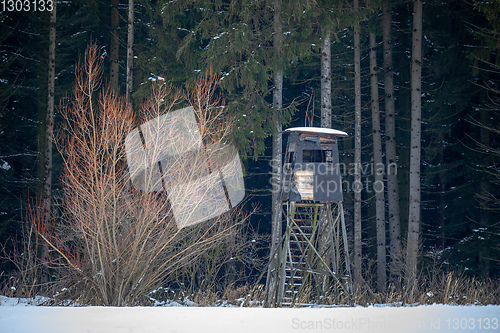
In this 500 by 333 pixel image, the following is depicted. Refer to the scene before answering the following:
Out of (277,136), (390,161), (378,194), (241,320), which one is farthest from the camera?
(390,161)

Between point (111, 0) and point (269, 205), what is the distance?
39.8 feet

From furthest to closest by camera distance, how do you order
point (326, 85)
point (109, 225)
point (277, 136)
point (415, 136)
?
1. point (277, 136)
2. point (326, 85)
3. point (415, 136)
4. point (109, 225)

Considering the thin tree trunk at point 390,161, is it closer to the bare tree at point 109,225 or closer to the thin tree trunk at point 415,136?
the thin tree trunk at point 415,136

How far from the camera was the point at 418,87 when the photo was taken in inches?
551

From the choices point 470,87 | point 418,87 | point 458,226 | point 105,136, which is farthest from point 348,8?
point 458,226

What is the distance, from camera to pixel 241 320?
25.7 feet

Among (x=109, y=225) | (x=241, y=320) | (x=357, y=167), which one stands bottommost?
(x=241, y=320)

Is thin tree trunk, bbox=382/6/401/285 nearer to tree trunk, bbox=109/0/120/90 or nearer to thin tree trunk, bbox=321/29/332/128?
thin tree trunk, bbox=321/29/332/128

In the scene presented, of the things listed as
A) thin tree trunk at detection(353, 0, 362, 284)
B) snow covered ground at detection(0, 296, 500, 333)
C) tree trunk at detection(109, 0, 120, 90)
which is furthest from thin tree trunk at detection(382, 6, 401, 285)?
tree trunk at detection(109, 0, 120, 90)

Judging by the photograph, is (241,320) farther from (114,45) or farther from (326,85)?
(114,45)

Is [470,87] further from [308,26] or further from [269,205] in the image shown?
[269,205]

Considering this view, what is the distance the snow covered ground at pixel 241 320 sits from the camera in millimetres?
7215

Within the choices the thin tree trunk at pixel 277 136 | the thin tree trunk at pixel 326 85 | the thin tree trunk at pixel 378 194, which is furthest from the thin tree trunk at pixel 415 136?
the thin tree trunk at pixel 277 136

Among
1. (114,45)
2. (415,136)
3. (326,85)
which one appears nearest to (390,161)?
(415,136)
